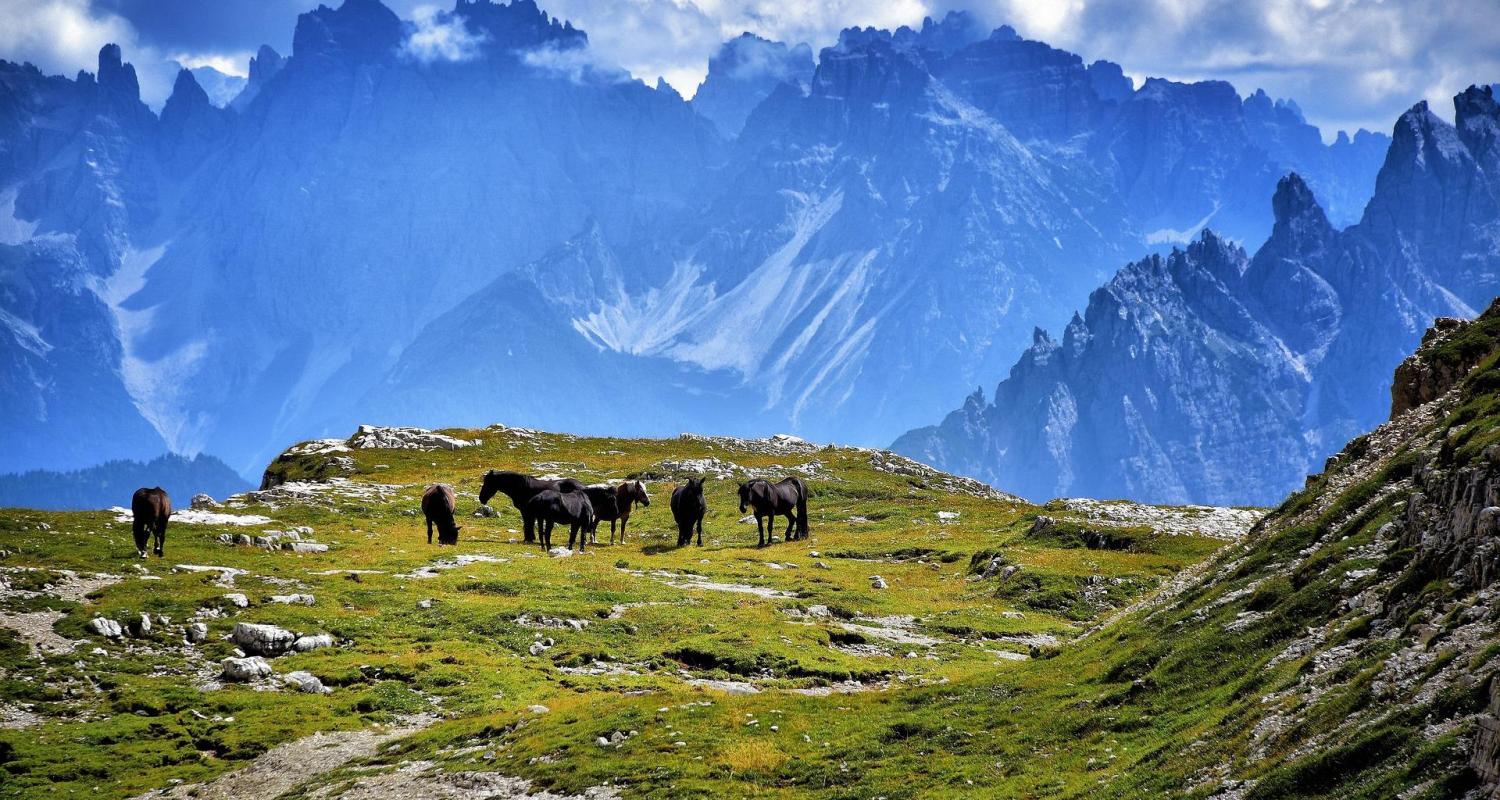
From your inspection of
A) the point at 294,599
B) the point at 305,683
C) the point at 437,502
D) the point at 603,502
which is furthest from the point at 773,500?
the point at 305,683

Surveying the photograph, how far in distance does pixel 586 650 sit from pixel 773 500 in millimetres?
31705

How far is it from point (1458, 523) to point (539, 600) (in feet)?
123

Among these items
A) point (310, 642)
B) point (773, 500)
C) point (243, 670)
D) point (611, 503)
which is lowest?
point (243, 670)

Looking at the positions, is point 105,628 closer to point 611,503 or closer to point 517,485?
point 611,503

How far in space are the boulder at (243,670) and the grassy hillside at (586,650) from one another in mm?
811

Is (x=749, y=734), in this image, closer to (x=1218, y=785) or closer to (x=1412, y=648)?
(x=1218, y=785)

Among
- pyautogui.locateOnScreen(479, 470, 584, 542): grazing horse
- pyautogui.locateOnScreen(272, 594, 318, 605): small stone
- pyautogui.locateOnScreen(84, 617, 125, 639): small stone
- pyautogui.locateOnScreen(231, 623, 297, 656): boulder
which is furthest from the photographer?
pyautogui.locateOnScreen(479, 470, 584, 542): grazing horse

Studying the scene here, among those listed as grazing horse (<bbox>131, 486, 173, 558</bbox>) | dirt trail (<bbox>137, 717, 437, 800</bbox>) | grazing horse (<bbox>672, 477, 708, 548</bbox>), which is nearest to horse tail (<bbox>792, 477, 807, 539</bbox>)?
grazing horse (<bbox>672, 477, 708, 548</bbox>)

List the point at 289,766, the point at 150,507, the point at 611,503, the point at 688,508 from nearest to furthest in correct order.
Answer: the point at 289,766
the point at 150,507
the point at 611,503
the point at 688,508

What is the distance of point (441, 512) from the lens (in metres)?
67.2

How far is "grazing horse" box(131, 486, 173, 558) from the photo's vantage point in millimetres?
53188

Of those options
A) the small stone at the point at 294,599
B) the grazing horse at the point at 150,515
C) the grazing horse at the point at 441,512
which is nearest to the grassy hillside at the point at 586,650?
the small stone at the point at 294,599

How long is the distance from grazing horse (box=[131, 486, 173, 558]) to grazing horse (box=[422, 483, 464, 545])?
589 inches

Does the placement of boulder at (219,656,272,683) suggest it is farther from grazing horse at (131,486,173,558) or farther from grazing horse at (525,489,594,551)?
grazing horse at (525,489,594,551)
